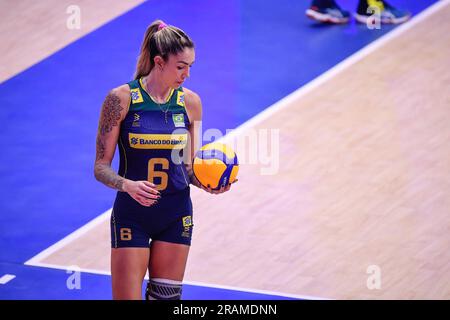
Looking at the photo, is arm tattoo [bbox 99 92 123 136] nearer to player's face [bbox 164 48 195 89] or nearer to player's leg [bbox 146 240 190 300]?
player's face [bbox 164 48 195 89]

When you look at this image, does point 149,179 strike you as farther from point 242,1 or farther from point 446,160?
point 242,1

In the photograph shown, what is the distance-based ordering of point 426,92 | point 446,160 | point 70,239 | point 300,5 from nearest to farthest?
1. point 70,239
2. point 446,160
3. point 426,92
4. point 300,5

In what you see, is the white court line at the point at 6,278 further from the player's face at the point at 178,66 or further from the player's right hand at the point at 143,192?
the player's face at the point at 178,66

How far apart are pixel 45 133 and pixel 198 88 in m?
2.10

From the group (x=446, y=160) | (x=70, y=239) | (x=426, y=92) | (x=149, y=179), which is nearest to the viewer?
(x=149, y=179)

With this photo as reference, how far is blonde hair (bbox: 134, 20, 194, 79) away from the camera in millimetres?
6047

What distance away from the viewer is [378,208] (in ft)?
31.4

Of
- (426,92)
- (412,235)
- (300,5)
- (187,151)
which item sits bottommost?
(412,235)

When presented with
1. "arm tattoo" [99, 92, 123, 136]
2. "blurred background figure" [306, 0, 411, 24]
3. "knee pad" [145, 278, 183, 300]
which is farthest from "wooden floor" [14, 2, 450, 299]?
"arm tattoo" [99, 92, 123, 136]

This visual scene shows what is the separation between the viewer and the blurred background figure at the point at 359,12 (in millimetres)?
13734

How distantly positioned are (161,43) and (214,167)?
33.4 inches

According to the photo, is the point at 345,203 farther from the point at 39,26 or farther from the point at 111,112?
the point at 39,26

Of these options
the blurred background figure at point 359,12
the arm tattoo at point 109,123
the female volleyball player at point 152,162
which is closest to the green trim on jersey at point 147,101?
the female volleyball player at point 152,162

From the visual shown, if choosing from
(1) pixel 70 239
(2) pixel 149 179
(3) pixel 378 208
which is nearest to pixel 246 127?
(3) pixel 378 208
